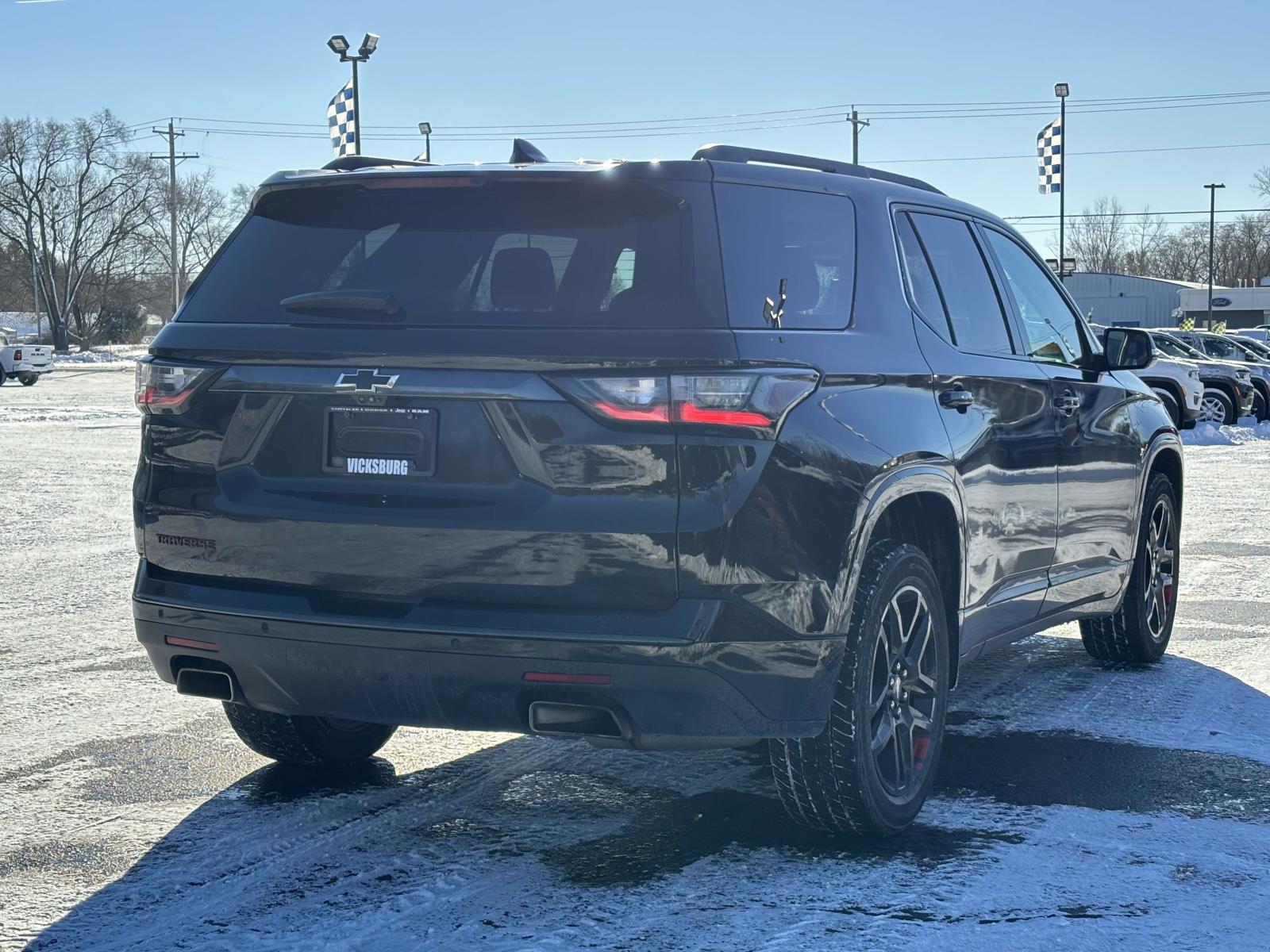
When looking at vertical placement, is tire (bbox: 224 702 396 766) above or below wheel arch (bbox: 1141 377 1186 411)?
below

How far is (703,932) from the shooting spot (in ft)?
11.8

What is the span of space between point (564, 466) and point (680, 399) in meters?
0.32

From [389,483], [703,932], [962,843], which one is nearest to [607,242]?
[389,483]

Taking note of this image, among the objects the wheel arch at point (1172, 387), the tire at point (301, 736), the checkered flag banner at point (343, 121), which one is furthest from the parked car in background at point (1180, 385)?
the tire at point (301, 736)

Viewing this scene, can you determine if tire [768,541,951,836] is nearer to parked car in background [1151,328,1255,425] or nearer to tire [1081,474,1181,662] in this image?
tire [1081,474,1181,662]

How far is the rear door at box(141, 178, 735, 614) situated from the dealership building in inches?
4256

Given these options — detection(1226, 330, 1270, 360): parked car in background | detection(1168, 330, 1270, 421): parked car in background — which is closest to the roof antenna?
detection(1168, 330, 1270, 421): parked car in background

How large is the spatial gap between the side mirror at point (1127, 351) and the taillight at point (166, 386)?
375 centimetres

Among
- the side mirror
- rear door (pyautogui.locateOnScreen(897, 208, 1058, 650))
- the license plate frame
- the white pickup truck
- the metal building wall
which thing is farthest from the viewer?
the metal building wall

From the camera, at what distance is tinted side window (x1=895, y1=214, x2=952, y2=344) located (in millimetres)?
4738

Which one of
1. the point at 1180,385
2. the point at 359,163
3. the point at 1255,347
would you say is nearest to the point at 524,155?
the point at 359,163

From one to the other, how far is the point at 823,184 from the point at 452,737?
2.43 metres

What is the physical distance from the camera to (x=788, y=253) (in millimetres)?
4109

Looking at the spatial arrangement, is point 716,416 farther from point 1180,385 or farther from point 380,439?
point 1180,385
